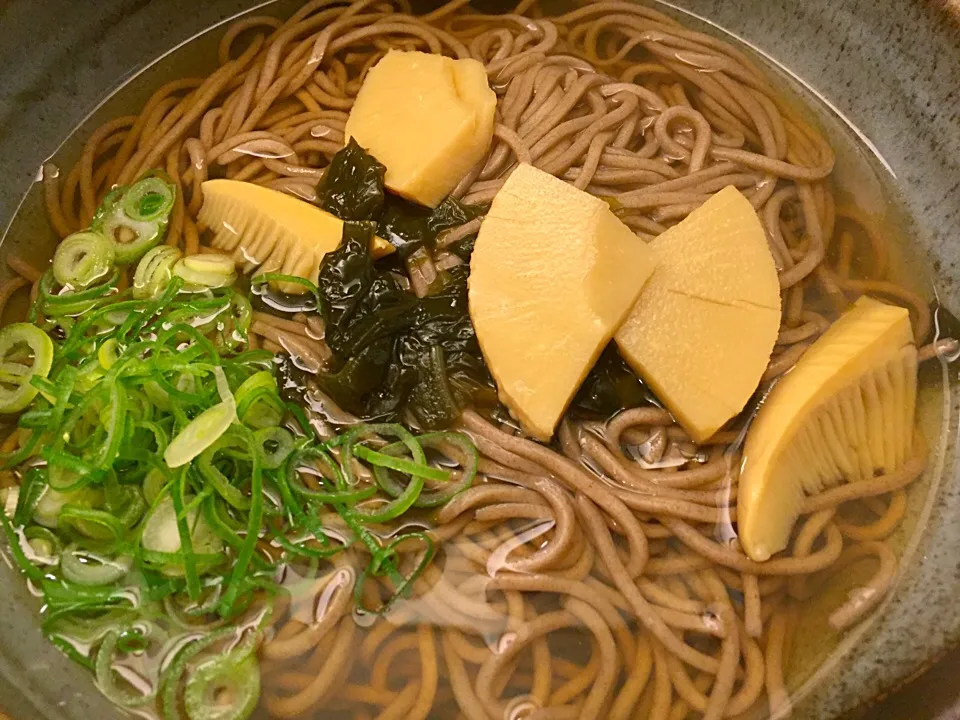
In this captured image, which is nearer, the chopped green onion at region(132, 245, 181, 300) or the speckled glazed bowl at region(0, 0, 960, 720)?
the speckled glazed bowl at region(0, 0, 960, 720)

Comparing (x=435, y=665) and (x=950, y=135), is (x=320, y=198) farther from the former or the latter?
(x=950, y=135)

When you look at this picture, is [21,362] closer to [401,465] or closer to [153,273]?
[153,273]

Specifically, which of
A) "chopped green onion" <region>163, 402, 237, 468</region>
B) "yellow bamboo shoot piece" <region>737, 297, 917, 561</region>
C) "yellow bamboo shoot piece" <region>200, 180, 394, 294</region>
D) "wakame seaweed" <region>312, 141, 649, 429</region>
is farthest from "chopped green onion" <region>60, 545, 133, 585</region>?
"yellow bamboo shoot piece" <region>737, 297, 917, 561</region>

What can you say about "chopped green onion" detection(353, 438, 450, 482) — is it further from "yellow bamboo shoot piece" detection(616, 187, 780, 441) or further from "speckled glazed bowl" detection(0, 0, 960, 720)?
"speckled glazed bowl" detection(0, 0, 960, 720)

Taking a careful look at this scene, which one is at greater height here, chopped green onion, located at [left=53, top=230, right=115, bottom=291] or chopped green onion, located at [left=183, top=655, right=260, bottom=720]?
chopped green onion, located at [left=53, top=230, right=115, bottom=291]

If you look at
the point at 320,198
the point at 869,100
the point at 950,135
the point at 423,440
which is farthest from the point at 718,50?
the point at 423,440

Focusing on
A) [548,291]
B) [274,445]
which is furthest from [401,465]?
[548,291]
